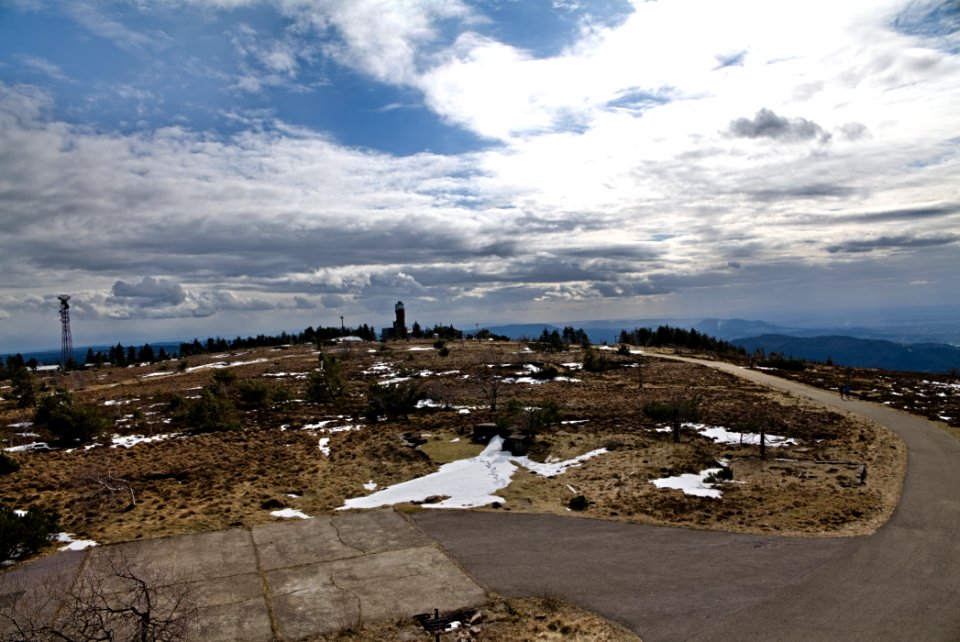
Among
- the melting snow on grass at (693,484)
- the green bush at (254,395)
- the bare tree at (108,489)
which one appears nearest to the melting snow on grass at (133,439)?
the green bush at (254,395)

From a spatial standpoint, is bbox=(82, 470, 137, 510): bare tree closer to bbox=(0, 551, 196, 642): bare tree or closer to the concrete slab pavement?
the concrete slab pavement

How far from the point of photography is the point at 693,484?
19734mm

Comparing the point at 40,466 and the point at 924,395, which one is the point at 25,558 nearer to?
the point at 40,466

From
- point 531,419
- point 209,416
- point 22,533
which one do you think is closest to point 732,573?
point 531,419


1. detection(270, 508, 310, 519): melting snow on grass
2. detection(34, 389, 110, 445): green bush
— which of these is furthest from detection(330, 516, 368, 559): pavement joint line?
detection(34, 389, 110, 445): green bush

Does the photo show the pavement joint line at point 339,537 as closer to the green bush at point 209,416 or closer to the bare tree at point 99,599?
the bare tree at point 99,599

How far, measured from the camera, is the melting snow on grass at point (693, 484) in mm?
18734

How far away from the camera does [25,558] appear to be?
45.6ft

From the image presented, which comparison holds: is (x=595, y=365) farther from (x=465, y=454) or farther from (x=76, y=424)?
(x=76, y=424)

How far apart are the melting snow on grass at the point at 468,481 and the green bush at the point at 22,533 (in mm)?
8042

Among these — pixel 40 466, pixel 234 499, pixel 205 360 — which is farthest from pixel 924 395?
pixel 205 360

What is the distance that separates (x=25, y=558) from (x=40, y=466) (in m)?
12.5

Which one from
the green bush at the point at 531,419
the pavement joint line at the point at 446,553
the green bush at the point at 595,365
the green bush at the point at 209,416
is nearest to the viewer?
the pavement joint line at the point at 446,553

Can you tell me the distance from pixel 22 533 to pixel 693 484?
20.6m
